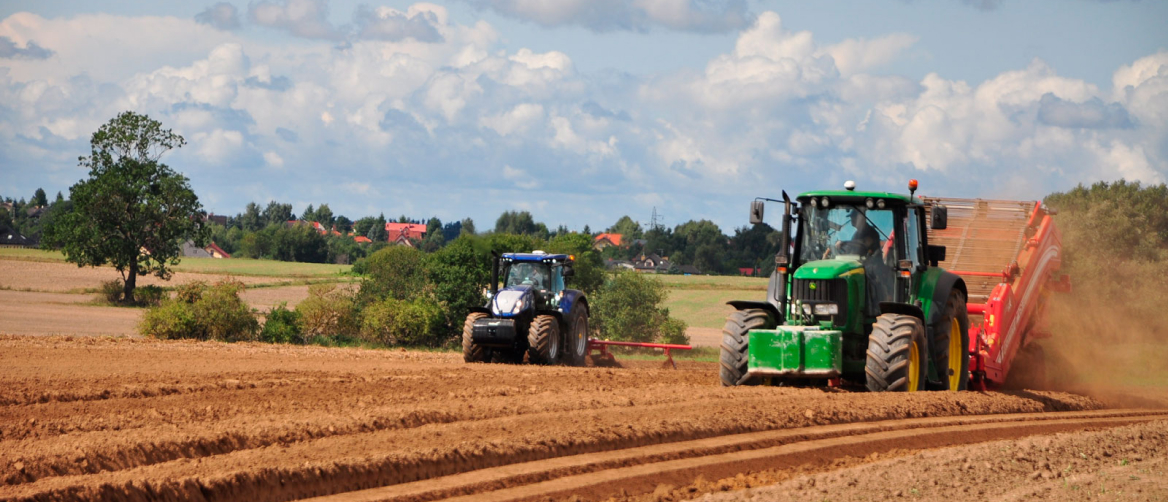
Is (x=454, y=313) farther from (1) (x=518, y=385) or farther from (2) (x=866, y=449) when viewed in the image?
(2) (x=866, y=449)

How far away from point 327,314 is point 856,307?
19511mm

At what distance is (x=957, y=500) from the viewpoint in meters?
6.88

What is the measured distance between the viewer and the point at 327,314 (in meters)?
28.5

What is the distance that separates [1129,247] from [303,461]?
112 ft

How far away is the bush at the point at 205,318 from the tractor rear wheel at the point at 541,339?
1156 centimetres

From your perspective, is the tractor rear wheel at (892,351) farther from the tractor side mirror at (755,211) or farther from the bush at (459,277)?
the bush at (459,277)

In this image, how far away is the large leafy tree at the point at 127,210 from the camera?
117 feet

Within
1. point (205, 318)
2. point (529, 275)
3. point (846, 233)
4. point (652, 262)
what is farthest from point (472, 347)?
point (652, 262)

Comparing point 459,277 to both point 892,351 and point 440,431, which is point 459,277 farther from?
point 440,431

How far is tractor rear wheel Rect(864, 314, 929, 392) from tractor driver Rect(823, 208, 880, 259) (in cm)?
96

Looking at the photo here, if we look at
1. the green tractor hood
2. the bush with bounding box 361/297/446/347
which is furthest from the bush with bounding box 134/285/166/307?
the green tractor hood

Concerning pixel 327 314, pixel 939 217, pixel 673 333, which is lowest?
pixel 673 333

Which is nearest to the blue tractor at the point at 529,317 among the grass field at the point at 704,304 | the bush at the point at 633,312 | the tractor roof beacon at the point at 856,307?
the tractor roof beacon at the point at 856,307

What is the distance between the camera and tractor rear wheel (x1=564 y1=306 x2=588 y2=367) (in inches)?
771
